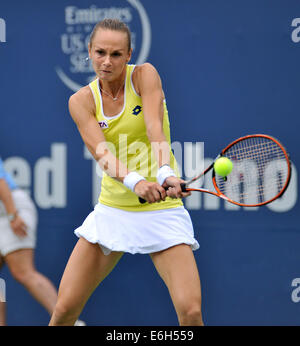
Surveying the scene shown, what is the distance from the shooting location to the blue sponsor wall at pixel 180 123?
167 inches

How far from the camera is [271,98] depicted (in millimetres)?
4250

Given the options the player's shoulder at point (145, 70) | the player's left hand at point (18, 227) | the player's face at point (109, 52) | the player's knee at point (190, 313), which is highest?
the player's face at point (109, 52)

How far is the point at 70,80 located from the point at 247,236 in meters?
1.52

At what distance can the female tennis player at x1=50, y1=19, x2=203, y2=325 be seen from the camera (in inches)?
125

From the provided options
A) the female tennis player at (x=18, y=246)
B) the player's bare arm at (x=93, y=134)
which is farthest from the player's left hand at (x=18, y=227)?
the player's bare arm at (x=93, y=134)

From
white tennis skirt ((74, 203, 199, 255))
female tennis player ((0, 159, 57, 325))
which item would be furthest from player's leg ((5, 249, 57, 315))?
white tennis skirt ((74, 203, 199, 255))

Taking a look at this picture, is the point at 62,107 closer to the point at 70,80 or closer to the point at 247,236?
the point at 70,80

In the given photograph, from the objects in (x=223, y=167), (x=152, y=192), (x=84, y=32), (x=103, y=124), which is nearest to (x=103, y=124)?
(x=103, y=124)

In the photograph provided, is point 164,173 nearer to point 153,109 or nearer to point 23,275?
point 153,109

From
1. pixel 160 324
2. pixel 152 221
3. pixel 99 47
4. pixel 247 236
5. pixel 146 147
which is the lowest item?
pixel 160 324

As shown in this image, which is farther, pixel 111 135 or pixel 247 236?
pixel 247 236

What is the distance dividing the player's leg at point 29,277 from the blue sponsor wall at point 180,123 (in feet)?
1.57

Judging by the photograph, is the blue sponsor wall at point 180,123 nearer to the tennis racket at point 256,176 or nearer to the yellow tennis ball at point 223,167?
the tennis racket at point 256,176
